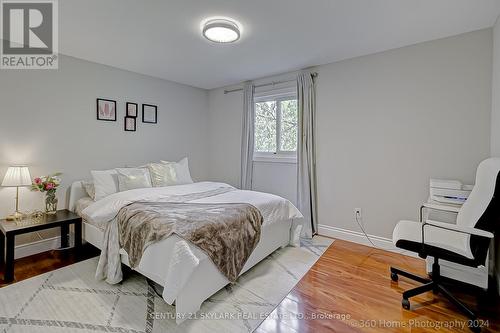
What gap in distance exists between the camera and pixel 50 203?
282 centimetres

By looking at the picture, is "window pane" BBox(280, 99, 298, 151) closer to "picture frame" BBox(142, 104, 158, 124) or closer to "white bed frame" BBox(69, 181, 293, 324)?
"white bed frame" BBox(69, 181, 293, 324)

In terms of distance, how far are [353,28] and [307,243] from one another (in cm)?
261

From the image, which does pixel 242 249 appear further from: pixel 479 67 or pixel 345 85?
pixel 479 67

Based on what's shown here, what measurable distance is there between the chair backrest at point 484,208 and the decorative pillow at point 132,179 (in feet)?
11.1

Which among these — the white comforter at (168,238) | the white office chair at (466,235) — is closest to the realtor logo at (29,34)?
the white comforter at (168,238)

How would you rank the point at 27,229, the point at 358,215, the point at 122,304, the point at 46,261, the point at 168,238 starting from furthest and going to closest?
the point at 358,215
the point at 46,261
the point at 27,229
the point at 122,304
the point at 168,238

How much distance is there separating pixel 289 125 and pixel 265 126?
47cm

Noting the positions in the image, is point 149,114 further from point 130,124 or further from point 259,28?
point 259,28

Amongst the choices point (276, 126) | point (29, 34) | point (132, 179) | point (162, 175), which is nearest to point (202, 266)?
point (132, 179)

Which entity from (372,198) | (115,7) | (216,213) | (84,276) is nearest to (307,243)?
(372,198)

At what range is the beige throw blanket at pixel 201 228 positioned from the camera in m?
A: 1.88

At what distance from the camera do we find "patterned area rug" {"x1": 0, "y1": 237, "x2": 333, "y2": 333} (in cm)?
169

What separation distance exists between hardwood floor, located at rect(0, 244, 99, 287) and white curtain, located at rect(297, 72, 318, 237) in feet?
9.33

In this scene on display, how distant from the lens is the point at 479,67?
7.89ft
